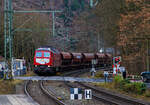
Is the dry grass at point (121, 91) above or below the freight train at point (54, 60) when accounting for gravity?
below

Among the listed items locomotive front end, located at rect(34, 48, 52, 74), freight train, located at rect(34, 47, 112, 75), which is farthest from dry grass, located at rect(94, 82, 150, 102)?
freight train, located at rect(34, 47, 112, 75)

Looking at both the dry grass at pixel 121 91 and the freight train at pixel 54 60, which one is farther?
the freight train at pixel 54 60

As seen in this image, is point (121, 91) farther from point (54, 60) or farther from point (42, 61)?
point (54, 60)

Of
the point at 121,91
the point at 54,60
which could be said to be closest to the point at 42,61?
the point at 54,60

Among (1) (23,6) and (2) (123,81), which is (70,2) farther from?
(2) (123,81)

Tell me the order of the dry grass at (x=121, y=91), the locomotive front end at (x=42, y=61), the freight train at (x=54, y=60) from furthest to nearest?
the freight train at (x=54, y=60)
the locomotive front end at (x=42, y=61)
the dry grass at (x=121, y=91)

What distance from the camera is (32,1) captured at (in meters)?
108

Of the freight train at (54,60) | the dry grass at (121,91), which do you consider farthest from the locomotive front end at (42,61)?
the dry grass at (121,91)

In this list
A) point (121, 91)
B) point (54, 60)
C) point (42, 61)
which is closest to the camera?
point (121, 91)

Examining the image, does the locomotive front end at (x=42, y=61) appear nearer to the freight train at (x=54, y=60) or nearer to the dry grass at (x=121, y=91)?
the freight train at (x=54, y=60)

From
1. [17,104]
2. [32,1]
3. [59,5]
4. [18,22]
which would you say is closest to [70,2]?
[59,5]

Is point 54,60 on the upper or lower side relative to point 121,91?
upper

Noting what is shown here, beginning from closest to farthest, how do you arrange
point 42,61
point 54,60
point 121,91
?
point 121,91
point 42,61
point 54,60

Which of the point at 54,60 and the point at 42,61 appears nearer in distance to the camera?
the point at 42,61
